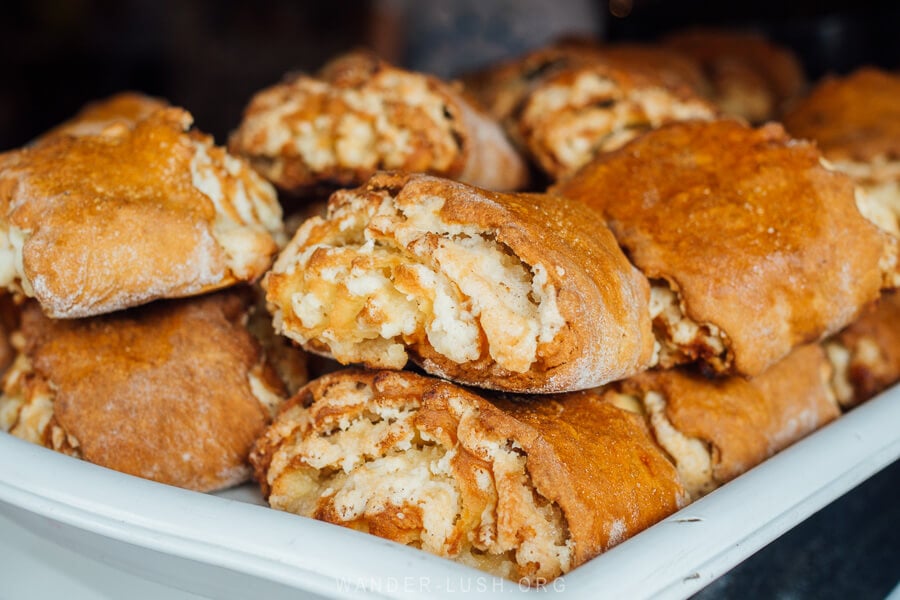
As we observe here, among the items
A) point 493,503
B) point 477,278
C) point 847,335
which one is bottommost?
point 847,335

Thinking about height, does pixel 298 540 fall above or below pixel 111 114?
below

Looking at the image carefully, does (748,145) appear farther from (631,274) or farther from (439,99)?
(439,99)

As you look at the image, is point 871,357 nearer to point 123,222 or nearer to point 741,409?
point 741,409

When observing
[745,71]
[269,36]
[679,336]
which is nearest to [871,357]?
[679,336]

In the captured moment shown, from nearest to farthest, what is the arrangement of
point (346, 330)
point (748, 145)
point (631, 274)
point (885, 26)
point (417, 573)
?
point (417, 573) < point (346, 330) < point (631, 274) < point (748, 145) < point (885, 26)

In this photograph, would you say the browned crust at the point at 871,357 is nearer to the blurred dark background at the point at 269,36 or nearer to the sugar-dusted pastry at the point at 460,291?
the sugar-dusted pastry at the point at 460,291

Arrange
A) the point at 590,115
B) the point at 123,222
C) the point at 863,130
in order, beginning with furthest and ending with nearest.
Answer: the point at 863,130 < the point at 590,115 < the point at 123,222

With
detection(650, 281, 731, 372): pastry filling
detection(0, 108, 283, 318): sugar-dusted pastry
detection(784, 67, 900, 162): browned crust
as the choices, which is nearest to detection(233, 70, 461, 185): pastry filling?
detection(0, 108, 283, 318): sugar-dusted pastry

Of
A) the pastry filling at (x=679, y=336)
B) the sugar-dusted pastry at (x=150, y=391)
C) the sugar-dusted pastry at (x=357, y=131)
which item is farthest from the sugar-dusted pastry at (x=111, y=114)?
the pastry filling at (x=679, y=336)

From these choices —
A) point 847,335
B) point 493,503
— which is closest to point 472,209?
point 493,503
